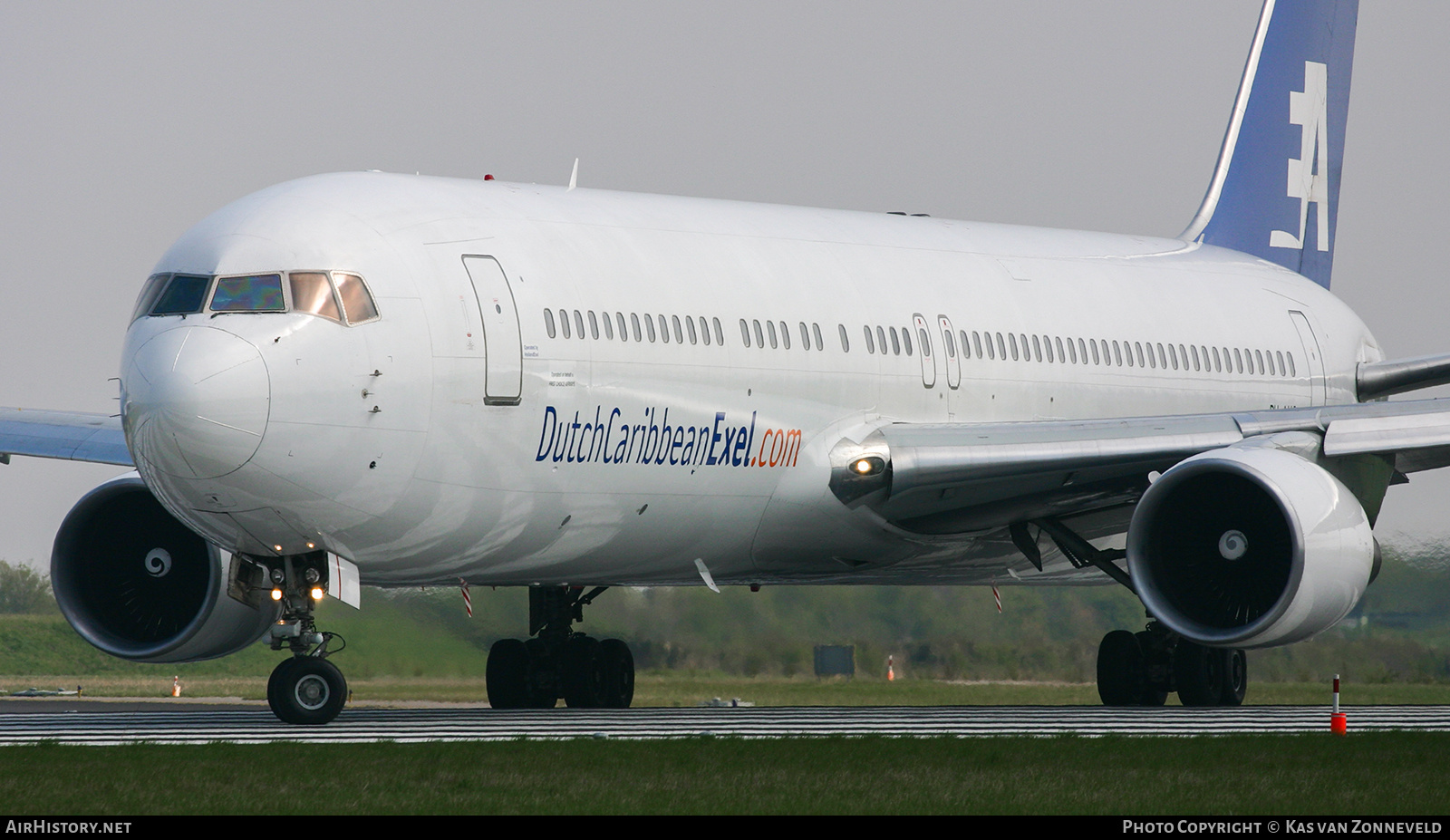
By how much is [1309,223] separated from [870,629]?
306 inches

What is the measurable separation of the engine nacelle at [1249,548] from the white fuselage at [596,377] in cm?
255

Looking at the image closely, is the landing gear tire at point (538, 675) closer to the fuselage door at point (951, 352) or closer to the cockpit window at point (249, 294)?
the fuselage door at point (951, 352)

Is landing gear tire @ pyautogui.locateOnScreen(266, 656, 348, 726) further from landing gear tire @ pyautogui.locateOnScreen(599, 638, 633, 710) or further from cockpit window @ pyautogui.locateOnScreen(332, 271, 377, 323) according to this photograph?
landing gear tire @ pyautogui.locateOnScreen(599, 638, 633, 710)

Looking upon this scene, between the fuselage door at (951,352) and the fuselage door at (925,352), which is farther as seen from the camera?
the fuselage door at (951,352)

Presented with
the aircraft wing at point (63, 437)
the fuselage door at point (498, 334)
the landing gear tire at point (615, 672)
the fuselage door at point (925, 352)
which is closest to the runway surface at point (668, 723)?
the landing gear tire at point (615, 672)

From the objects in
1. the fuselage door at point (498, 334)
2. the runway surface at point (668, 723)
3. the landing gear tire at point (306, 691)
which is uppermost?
the fuselage door at point (498, 334)

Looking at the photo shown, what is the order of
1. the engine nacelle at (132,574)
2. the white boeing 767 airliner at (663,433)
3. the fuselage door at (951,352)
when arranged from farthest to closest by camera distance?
the fuselage door at (951,352) < the engine nacelle at (132,574) < the white boeing 767 airliner at (663,433)

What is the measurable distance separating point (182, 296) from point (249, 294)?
1.51 ft

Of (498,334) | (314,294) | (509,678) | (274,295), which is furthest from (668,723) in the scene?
(509,678)

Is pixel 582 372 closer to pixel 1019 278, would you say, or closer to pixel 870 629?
pixel 1019 278

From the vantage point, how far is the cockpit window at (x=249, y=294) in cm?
1365

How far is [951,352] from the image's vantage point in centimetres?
1853

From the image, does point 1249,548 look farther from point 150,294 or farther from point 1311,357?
point 150,294

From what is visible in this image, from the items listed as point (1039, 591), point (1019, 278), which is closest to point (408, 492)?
point (1019, 278)
